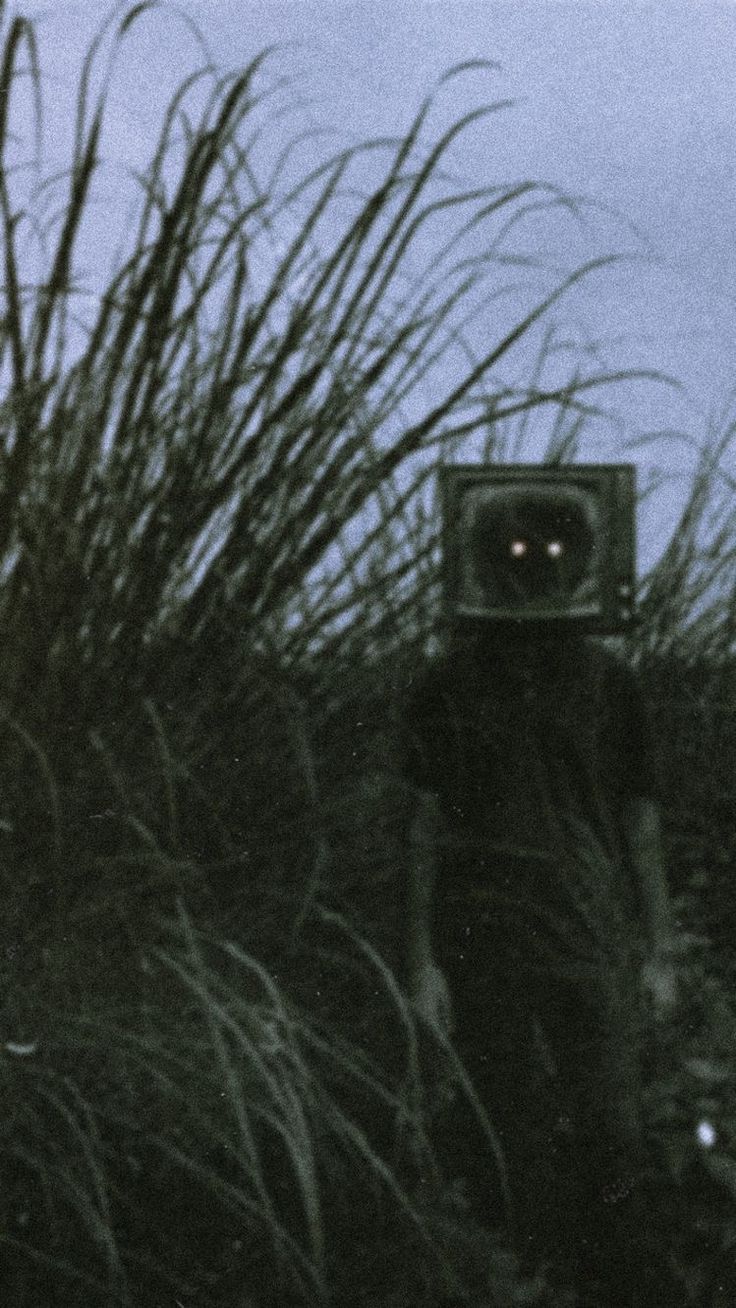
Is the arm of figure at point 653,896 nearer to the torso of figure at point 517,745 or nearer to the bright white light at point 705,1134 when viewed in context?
the torso of figure at point 517,745

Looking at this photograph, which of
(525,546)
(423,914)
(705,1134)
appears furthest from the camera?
(525,546)

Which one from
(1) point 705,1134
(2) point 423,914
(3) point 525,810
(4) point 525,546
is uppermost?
(4) point 525,546

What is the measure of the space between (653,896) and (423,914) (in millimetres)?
367

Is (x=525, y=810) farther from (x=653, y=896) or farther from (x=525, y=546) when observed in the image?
(x=525, y=546)

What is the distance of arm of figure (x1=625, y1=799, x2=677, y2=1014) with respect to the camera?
2670 mm

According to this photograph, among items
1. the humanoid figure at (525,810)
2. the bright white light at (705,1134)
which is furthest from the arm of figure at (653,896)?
the bright white light at (705,1134)

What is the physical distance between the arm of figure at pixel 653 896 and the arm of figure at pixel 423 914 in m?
0.28

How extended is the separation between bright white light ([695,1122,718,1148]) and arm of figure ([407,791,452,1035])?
1.14 ft

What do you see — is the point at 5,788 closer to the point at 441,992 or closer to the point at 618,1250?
the point at 441,992

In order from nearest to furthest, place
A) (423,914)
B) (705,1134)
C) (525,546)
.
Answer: (705,1134)
(423,914)
(525,546)

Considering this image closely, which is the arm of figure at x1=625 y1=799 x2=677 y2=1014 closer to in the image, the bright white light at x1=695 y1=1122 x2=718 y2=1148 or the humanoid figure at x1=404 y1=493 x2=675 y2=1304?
the humanoid figure at x1=404 y1=493 x2=675 y2=1304

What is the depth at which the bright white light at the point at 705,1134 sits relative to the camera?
8.01 feet

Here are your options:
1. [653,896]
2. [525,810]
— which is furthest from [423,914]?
[653,896]

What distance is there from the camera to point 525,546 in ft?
9.21
